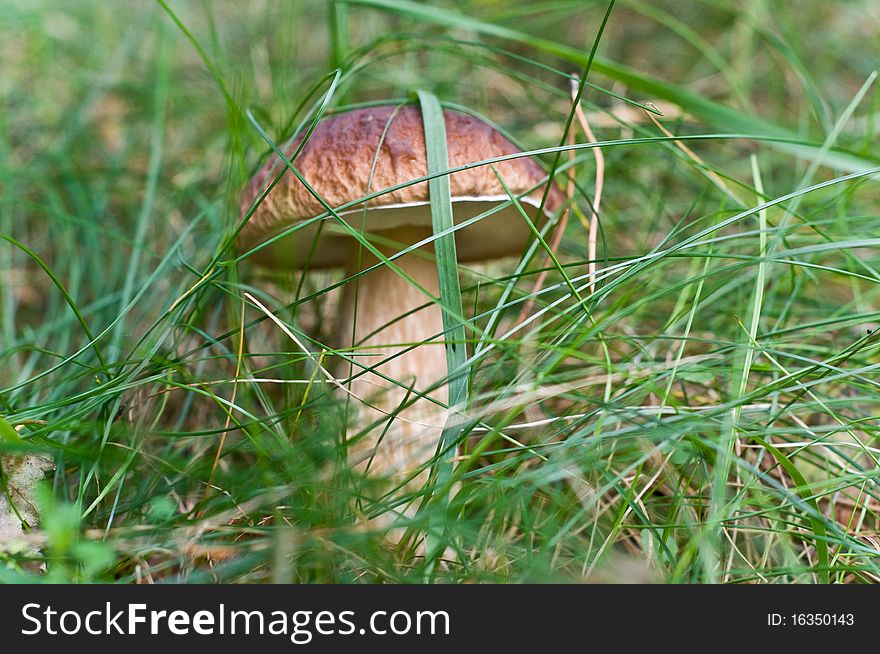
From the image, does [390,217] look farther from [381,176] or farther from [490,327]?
[490,327]

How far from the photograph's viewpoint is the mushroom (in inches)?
46.9

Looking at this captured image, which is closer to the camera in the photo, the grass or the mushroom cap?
the grass

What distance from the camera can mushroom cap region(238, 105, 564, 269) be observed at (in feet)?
3.92

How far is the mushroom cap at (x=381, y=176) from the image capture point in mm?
1194

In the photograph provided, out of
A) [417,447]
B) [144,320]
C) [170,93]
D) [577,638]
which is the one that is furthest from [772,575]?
[170,93]

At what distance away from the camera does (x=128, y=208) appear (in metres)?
2.16

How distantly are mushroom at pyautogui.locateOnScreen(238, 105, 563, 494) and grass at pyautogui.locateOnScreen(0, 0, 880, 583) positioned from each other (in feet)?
0.28

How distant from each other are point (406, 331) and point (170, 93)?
1.68 m

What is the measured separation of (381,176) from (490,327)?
0.36 metres

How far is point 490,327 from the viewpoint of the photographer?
1.14 metres

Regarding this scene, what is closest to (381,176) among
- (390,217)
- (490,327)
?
(390,217)

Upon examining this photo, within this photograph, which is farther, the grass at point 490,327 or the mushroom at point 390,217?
the mushroom at point 390,217

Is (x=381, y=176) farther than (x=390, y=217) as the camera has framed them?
No

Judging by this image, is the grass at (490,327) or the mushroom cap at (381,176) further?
the mushroom cap at (381,176)
